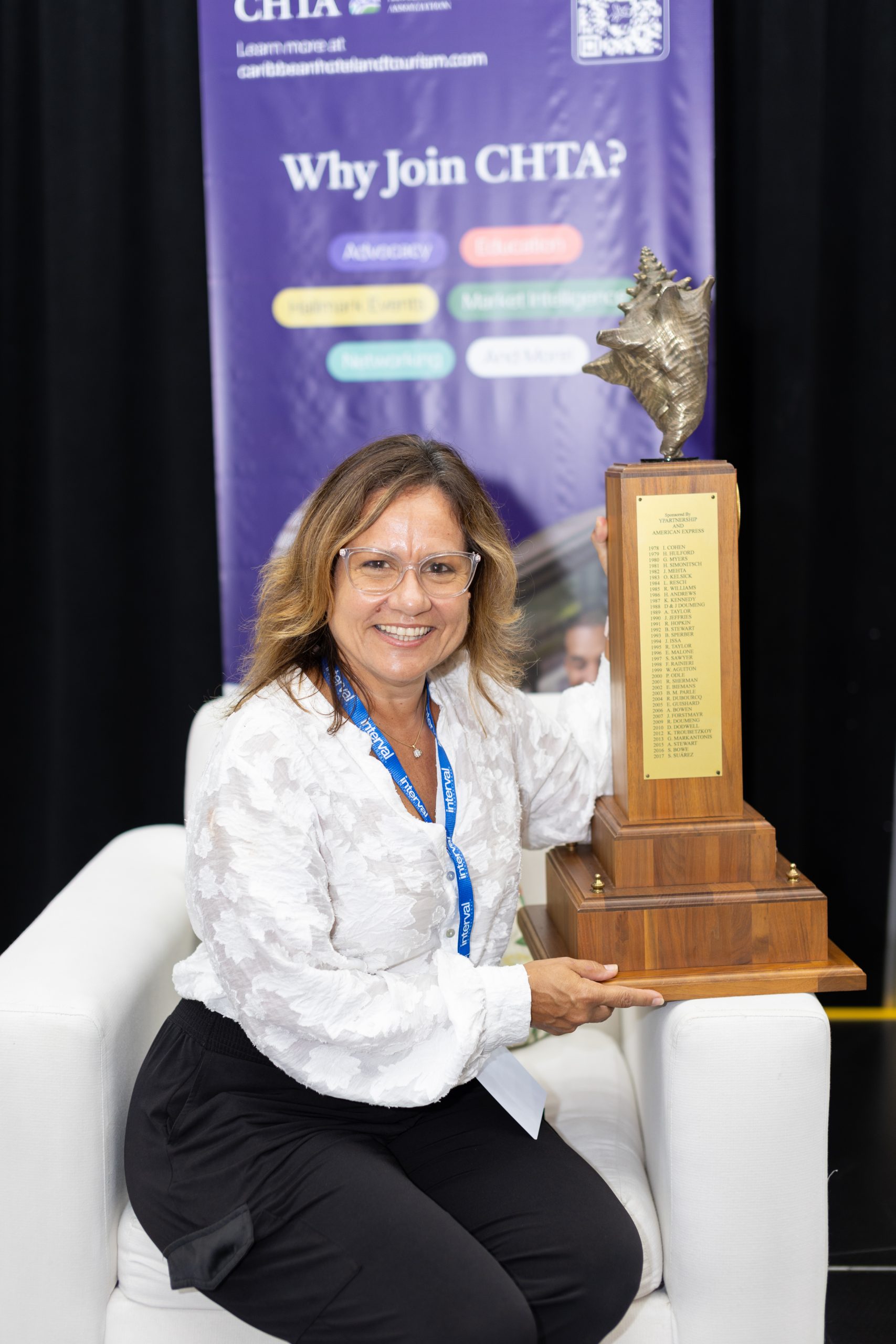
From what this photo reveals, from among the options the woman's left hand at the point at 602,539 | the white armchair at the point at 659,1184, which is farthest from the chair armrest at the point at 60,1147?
the woman's left hand at the point at 602,539

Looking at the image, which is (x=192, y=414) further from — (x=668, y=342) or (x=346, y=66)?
(x=668, y=342)

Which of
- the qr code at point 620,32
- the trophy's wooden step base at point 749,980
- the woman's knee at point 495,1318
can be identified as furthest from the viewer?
the qr code at point 620,32

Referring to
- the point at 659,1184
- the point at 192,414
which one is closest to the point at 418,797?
the point at 659,1184

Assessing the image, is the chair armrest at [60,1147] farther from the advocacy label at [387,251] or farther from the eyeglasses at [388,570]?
the advocacy label at [387,251]

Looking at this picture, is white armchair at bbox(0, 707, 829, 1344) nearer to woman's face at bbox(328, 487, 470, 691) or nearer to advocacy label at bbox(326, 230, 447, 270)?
woman's face at bbox(328, 487, 470, 691)

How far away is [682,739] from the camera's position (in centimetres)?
159

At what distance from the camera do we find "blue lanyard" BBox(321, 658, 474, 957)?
1.55m

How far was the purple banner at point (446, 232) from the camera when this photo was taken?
8.18ft

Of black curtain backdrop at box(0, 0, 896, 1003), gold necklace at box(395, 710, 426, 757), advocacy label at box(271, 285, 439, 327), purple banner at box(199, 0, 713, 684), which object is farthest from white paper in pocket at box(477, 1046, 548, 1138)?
advocacy label at box(271, 285, 439, 327)

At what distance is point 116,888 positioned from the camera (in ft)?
6.15

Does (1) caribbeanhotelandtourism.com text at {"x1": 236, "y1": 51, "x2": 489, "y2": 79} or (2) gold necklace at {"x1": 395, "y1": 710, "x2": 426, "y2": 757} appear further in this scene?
(1) caribbeanhotelandtourism.com text at {"x1": 236, "y1": 51, "x2": 489, "y2": 79}

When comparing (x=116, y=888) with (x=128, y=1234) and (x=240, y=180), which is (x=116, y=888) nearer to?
(x=128, y=1234)

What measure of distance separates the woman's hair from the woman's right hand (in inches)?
15.1

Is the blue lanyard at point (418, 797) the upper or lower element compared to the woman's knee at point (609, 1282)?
upper
